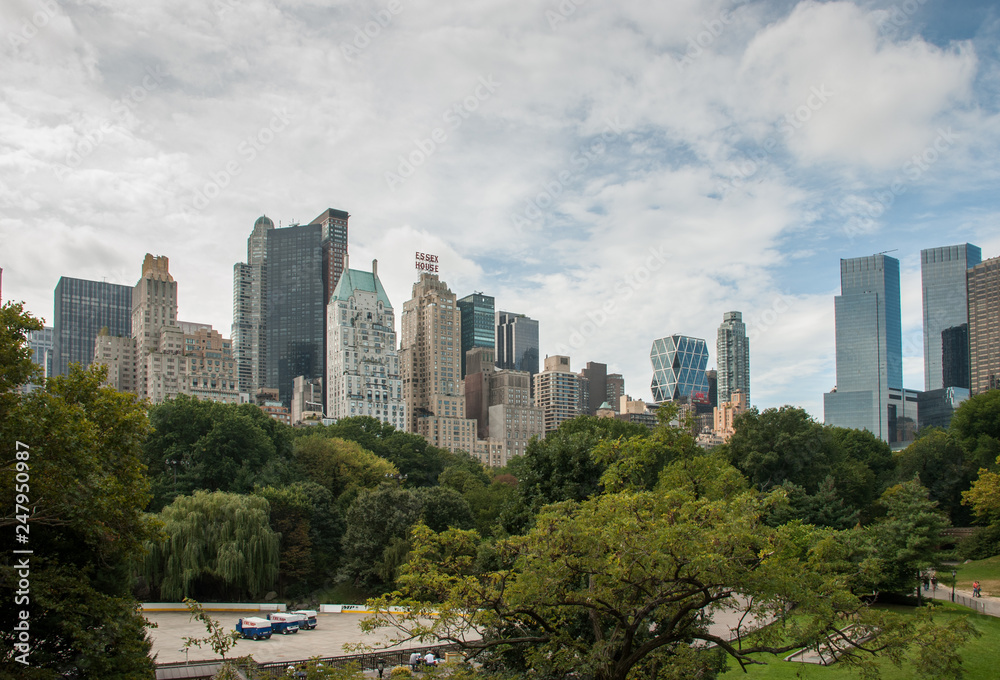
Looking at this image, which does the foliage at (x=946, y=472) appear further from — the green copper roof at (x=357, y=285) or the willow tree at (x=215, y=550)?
the green copper roof at (x=357, y=285)

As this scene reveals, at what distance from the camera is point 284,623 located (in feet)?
114

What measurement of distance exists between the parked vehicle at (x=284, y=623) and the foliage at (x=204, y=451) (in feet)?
50.3

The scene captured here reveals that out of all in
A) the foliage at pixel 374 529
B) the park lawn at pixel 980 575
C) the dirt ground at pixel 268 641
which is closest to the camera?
the dirt ground at pixel 268 641

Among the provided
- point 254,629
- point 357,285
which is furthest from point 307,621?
point 357,285

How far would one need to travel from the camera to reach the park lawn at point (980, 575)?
33.9 m

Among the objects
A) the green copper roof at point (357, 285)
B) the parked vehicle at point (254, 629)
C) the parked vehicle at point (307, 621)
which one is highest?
the green copper roof at point (357, 285)

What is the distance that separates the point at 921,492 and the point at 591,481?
13552mm

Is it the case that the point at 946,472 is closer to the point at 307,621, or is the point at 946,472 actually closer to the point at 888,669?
the point at 888,669

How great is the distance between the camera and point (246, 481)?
162ft

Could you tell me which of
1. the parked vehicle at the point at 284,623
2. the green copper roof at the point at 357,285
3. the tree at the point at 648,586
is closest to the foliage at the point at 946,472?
the parked vehicle at the point at 284,623

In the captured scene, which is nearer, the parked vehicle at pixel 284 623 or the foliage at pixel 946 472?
the parked vehicle at pixel 284 623

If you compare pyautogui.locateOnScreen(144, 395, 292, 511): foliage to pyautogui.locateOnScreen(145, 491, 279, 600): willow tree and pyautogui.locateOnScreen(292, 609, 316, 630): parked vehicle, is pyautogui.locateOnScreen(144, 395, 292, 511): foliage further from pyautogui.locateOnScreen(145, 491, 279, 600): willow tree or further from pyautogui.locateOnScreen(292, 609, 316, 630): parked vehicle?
pyautogui.locateOnScreen(292, 609, 316, 630): parked vehicle

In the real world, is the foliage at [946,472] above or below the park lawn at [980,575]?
above

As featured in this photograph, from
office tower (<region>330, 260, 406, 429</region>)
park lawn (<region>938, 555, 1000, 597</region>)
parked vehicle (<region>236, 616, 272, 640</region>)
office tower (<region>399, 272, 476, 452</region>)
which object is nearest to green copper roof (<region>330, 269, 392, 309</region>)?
office tower (<region>330, 260, 406, 429</region>)
